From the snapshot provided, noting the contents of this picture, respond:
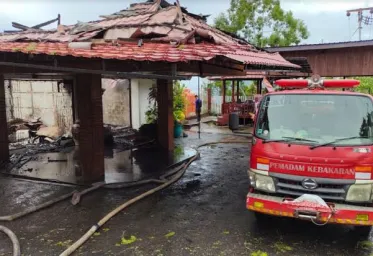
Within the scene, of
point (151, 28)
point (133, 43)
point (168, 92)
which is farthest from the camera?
point (168, 92)

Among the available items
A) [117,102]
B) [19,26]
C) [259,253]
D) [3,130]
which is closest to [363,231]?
[259,253]

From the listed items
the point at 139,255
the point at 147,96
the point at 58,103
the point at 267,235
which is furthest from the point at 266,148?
the point at 58,103

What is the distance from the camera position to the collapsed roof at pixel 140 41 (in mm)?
5613

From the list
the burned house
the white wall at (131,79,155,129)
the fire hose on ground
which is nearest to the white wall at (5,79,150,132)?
the white wall at (131,79,155,129)

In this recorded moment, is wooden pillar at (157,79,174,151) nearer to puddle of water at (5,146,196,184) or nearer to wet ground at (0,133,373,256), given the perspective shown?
puddle of water at (5,146,196,184)

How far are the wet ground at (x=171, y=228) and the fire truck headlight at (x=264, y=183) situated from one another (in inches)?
34.9

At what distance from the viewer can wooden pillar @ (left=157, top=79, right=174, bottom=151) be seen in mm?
12102

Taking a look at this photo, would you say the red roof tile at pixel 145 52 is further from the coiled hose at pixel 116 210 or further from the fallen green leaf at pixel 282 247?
the fallen green leaf at pixel 282 247

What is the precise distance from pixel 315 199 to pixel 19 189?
665 centimetres

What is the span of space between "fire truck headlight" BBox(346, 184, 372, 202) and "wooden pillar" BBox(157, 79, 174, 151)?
8286 mm

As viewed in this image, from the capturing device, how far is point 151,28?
743cm

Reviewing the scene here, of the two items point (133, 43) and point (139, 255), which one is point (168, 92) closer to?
point (133, 43)

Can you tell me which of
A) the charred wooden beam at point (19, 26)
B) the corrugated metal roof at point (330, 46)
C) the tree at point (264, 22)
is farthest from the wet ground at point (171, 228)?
the tree at point (264, 22)

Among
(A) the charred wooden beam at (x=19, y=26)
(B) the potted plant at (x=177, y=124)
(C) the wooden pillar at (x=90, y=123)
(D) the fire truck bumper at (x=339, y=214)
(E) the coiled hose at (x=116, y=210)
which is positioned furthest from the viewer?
(B) the potted plant at (x=177, y=124)
